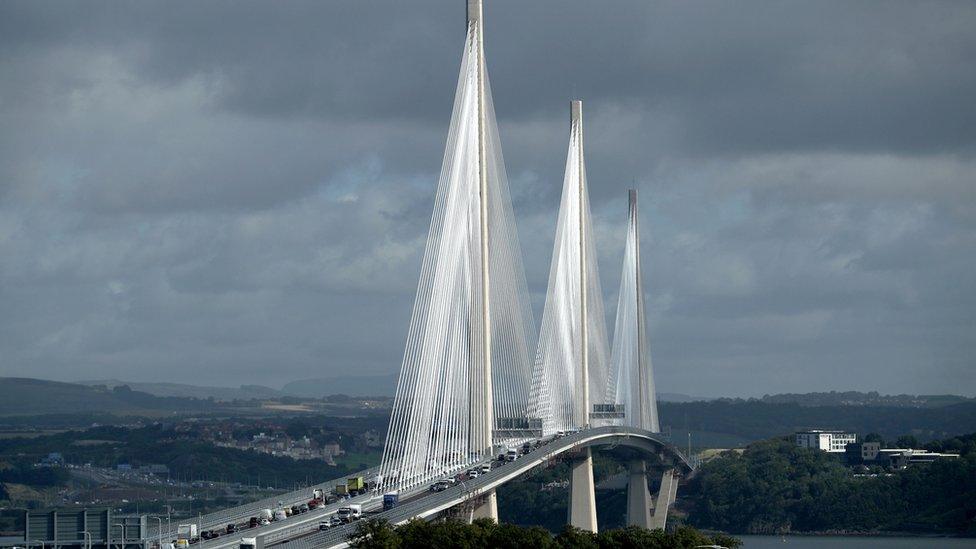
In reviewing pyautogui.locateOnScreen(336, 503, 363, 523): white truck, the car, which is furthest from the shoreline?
pyautogui.locateOnScreen(336, 503, 363, 523): white truck

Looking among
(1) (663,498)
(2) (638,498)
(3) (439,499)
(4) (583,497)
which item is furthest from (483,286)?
(1) (663,498)

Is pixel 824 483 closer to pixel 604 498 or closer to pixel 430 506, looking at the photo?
pixel 604 498

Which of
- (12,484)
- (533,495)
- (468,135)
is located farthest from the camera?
(12,484)

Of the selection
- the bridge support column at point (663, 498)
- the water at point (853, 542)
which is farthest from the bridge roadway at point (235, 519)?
the water at point (853, 542)

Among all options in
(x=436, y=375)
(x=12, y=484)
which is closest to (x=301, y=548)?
(x=436, y=375)

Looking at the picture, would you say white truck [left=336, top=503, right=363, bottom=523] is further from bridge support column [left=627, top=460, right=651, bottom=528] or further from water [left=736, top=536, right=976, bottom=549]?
water [left=736, top=536, right=976, bottom=549]

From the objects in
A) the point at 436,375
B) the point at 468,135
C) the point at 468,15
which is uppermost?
the point at 468,15
